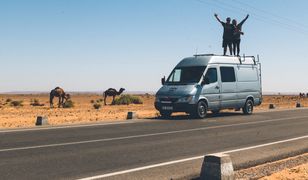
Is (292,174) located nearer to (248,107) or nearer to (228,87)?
(228,87)

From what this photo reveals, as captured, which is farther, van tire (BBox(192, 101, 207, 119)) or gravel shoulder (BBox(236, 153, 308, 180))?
van tire (BBox(192, 101, 207, 119))

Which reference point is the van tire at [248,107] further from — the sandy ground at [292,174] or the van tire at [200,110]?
the sandy ground at [292,174]

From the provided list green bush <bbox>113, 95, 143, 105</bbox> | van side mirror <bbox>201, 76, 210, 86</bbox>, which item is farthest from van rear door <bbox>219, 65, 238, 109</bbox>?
→ green bush <bbox>113, 95, 143, 105</bbox>

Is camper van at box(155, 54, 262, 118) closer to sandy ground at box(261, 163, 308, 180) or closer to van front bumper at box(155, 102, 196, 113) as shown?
van front bumper at box(155, 102, 196, 113)

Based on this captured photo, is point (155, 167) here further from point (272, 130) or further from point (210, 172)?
point (272, 130)

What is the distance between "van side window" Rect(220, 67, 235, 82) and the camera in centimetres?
1964

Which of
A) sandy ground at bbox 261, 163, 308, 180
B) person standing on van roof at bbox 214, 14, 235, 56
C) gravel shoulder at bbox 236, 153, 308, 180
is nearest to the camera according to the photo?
sandy ground at bbox 261, 163, 308, 180

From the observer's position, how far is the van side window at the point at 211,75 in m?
18.9

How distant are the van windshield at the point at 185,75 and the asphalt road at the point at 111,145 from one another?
3.50 m

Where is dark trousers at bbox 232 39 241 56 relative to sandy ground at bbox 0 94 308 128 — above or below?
above

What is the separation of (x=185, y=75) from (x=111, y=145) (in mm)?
9359

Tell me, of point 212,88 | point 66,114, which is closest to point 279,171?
point 212,88

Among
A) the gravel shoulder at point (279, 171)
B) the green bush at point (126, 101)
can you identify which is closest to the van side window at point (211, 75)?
the gravel shoulder at point (279, 171)

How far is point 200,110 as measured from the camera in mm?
18688
